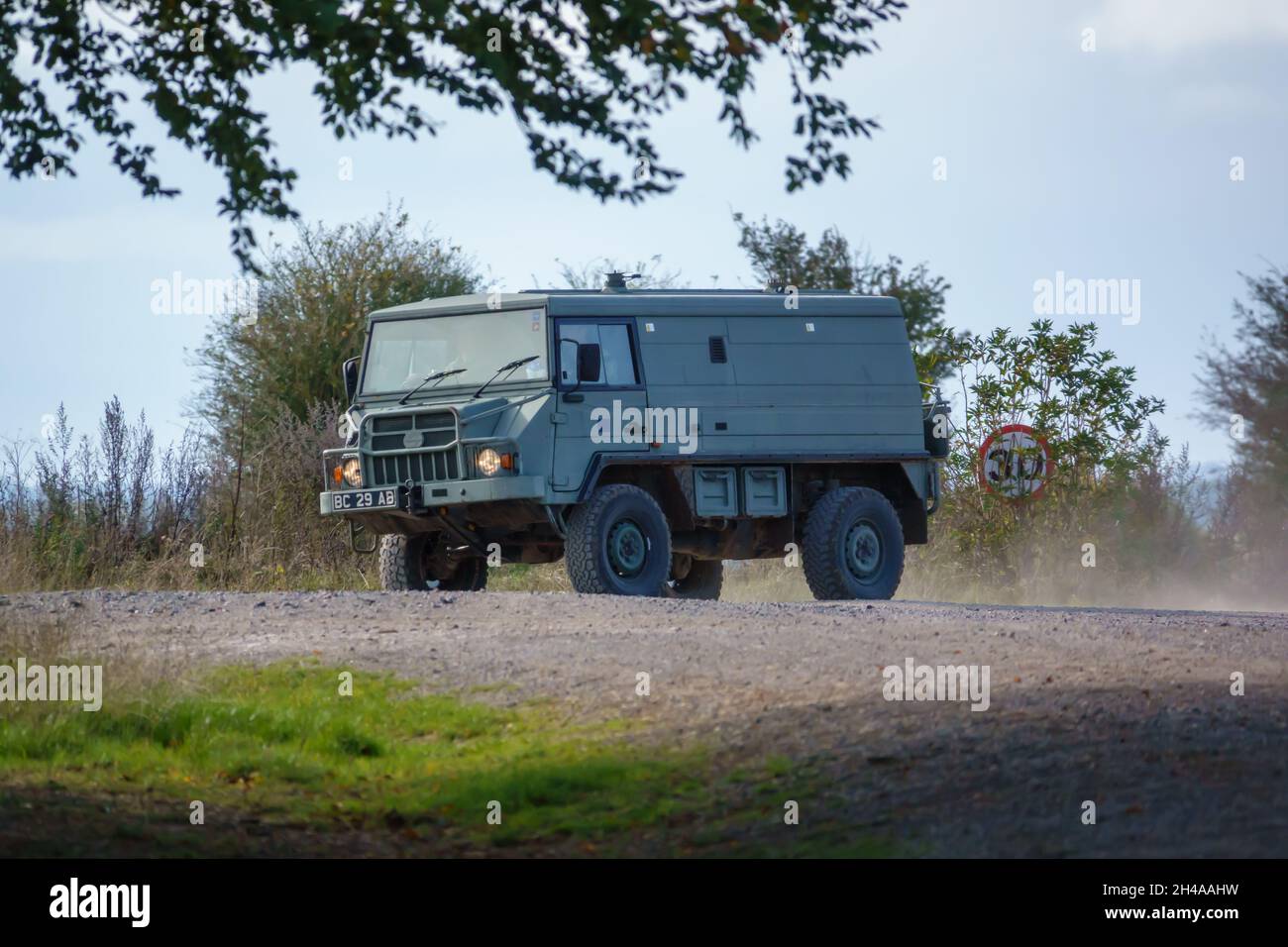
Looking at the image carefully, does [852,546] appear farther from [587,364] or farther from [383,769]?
[383,769]

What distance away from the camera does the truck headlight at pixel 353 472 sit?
1509cm

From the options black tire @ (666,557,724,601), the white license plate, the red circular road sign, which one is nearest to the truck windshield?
the white license plate

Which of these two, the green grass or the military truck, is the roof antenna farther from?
the green grass

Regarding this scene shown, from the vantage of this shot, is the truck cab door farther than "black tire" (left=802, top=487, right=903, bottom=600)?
No

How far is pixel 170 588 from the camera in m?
16.5

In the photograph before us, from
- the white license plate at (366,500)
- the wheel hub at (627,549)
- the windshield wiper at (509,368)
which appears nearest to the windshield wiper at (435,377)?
the windshield wiper at (509,368)

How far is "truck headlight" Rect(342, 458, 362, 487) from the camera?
49.5ft

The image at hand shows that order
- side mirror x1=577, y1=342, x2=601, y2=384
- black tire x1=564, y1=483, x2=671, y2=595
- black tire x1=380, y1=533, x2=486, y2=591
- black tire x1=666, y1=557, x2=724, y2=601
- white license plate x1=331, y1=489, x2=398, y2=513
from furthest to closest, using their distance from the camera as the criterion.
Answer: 1. black tire x1=666, y1=557, x2=724, y2=601
2. black tire x1=380, y1=533, x2=486, y2=591
3. side mirror x1=577, y1=342, x2=601, y2=384
4. white license plate x1=331, y1=489, x2=398, y2=513
5. black tire x1=564, y1=483, x2=671, y2=595

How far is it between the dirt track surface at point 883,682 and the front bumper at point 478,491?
109 centimetres

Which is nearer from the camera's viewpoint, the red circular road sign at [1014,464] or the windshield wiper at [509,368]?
the windshield wiper at [509,368]

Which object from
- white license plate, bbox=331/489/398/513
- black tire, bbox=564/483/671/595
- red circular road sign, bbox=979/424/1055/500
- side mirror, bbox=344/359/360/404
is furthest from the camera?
red circular road sign, bbox=979/424/1055/500

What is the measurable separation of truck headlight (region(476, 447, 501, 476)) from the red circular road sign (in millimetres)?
8334

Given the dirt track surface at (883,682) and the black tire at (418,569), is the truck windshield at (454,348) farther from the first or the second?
the dirt track surface at (883,682)
